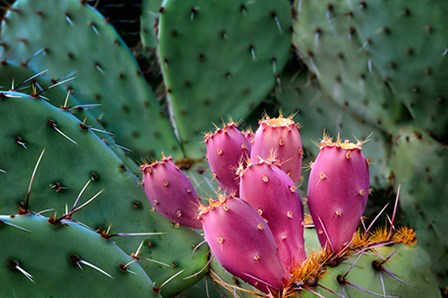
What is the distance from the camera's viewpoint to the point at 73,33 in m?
2.02

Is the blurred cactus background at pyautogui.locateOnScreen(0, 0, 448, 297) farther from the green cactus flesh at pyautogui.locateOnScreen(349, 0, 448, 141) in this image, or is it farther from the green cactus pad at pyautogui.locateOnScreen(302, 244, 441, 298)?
the green cactus pad at pyautogui.locateOnScreen(302, 244, 441, 298)

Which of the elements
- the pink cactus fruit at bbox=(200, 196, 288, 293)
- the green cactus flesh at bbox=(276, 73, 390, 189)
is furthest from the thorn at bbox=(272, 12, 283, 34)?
the pink cactus fruit at bbox=(200, 196, 288, 293)

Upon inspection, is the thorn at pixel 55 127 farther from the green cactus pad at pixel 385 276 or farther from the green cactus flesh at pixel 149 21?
the green cactus flesh at pixel 149 21

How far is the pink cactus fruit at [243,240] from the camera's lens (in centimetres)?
97

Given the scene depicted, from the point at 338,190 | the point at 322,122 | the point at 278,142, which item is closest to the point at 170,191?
the point at 278,142

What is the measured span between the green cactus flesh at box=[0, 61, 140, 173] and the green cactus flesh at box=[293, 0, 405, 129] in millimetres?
808

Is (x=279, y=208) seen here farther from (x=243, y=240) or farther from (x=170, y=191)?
(x=170, y=191)

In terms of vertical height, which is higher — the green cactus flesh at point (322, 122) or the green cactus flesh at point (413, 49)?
the green cactus flesh at point (413, 49)

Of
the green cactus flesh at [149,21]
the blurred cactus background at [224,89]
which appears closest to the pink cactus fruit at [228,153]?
the blurred cactus background at [224,89]

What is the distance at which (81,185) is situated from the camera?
54.1 inches

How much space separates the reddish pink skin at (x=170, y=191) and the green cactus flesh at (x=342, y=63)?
0.97 metres

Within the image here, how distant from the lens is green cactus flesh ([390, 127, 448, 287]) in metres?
1.89

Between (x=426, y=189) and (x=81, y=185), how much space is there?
3.56ft

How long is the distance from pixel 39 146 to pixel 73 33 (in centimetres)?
78
